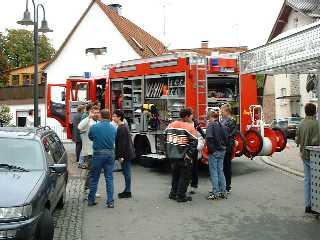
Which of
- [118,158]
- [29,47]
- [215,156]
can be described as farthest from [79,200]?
[29,47]

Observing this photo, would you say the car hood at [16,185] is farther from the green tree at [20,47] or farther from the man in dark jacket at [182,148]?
the green tree at [20,47]

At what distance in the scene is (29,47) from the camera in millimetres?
68312

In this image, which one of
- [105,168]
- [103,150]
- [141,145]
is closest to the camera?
[103,150]

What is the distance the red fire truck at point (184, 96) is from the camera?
12.8m

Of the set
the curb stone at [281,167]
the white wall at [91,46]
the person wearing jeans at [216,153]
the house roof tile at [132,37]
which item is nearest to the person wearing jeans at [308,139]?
the person wearing jeans at [216,153]

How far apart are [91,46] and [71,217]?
96.2 ft

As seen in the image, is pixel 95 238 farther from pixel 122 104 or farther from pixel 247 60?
Answer: pixel 122 104

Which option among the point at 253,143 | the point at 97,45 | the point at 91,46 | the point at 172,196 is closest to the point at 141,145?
the point at 253,143

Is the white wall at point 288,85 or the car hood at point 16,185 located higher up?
the white wall at point 288,85

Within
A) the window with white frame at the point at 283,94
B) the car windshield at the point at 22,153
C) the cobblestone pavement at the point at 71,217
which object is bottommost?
the cobblestone pavement at the point at 71,217

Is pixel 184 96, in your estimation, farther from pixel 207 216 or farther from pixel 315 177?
pixel 315 177

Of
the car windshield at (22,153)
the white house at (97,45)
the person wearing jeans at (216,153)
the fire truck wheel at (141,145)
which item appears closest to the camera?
the car windshield at (22,153)

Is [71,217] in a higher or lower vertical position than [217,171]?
lower

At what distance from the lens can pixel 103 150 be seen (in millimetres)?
9039
